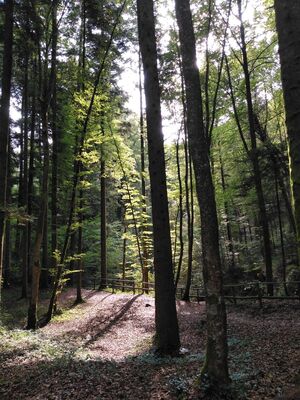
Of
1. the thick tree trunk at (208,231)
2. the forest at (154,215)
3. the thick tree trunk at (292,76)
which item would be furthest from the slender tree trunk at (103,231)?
the thick tree trunk at (292,76)

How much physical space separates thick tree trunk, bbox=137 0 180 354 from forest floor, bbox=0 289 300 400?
2.38 feet

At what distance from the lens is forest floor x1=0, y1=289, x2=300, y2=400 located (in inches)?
224

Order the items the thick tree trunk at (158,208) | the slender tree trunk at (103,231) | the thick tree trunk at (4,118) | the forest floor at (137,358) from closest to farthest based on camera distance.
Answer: the forest floor at (137,358) → the thick tree trunk at (158,208) → the thick tree trunk at (4,118) → the slender tree trunk at (103,231)

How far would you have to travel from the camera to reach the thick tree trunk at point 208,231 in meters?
5.04

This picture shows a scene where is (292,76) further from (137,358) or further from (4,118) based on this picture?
(4,118)

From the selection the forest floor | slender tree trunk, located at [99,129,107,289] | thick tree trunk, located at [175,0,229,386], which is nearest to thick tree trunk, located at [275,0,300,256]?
the forest floor

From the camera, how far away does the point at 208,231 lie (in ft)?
17.2

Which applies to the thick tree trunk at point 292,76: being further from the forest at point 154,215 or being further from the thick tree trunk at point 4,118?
the thick tree trunk at point 4,118

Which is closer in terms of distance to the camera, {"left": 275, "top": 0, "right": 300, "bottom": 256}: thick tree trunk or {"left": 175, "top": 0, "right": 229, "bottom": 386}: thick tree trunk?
{"left": 275, "top": 0, "right": 300, "bottom": 256}: thick tree trunk

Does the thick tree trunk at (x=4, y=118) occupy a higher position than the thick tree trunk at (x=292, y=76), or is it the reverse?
the thick tree trunk at (x=4, y=118)

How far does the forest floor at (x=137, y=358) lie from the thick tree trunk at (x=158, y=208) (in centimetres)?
72

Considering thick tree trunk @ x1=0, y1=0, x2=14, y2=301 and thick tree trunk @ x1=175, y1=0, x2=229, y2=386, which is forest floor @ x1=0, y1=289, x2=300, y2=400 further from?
thick tree trunk @ x1=0, y1=0, x2=14, y2=301

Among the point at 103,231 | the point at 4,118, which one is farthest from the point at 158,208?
the point at 103,231

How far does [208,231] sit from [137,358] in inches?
177
